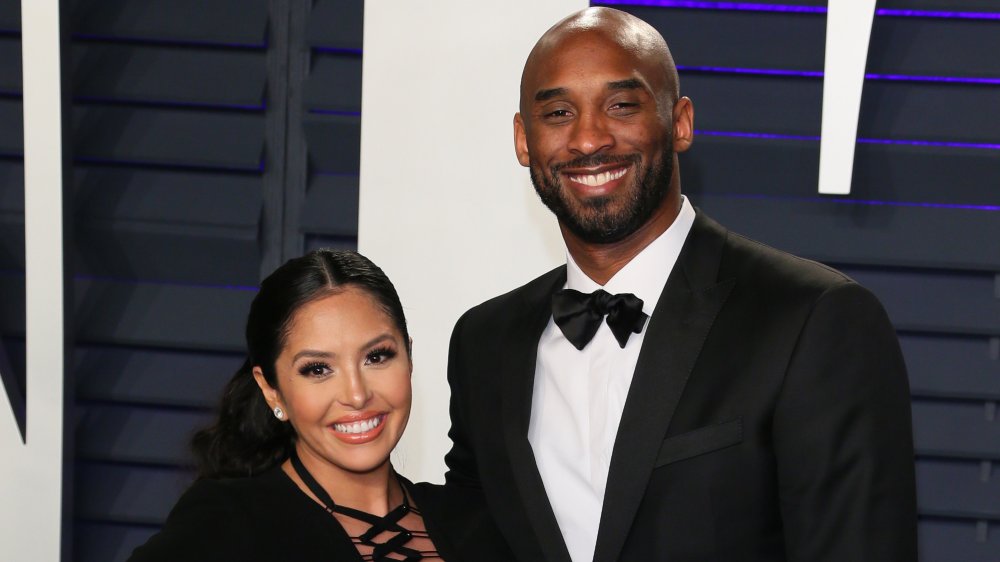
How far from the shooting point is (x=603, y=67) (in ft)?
6.41

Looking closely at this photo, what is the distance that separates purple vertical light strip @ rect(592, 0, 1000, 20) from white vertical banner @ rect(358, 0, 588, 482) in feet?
1.31

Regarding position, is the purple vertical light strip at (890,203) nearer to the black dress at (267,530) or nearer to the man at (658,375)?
the man at (658,375)

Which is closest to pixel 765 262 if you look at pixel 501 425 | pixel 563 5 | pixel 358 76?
pixel 501 425

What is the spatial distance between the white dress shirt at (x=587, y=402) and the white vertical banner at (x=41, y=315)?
1.41 meters

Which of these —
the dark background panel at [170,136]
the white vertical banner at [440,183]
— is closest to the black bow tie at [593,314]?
the white vertical banner at [440,183]

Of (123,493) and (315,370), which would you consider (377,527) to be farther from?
(123,493)

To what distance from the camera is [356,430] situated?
6.46 ft

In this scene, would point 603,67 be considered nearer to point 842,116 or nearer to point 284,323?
point 284,323

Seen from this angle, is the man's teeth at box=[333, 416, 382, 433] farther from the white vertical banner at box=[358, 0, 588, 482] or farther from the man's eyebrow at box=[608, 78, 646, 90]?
the white vertical banner at box=[358, 0, 588, 482]

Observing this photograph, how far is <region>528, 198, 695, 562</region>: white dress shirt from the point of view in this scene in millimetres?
1932

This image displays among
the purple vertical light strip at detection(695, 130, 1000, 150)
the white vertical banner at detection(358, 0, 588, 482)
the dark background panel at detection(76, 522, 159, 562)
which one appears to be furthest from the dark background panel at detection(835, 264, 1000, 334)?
the dark background panel at detection(76, 522, 159, 562)

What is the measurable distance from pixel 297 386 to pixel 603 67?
2.43 ft

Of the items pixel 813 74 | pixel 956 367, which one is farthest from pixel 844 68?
pixel 956 367

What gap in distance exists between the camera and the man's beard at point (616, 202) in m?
1.95
